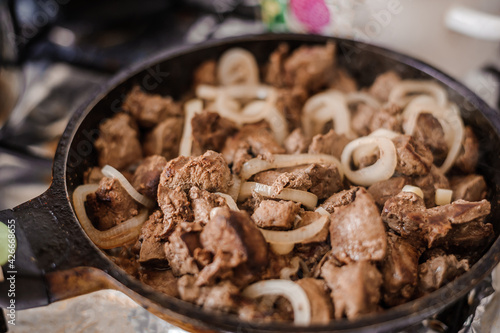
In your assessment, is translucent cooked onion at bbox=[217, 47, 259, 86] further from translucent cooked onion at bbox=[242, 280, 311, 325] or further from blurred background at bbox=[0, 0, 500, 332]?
translucent cooked onion at bbox=[242, 280, 311, 325]

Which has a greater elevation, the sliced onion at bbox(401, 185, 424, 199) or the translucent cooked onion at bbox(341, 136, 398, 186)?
the translucent cooked onion at bbox(341, 136, 398, 186)

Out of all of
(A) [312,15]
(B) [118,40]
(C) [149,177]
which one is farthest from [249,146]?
(B) [118,40]

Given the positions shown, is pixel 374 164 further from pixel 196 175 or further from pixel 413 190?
pixel 196 175

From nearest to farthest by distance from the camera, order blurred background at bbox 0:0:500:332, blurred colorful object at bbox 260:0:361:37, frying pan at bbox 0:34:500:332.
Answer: frying pan at bbox 0:34:500:332, blurred background at bbox 0:0:500:332, blurred colorful object at bbox 260:0:361:37

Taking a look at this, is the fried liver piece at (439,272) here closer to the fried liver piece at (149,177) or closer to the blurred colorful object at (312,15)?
the fried liver piece at (149,177)

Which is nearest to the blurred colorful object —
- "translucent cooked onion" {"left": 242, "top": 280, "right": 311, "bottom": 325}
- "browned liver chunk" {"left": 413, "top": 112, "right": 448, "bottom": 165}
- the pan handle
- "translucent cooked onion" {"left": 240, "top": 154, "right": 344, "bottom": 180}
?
"browned liver chunk" {"left": 413, "top": 112, "right": 448, "bottom": 165}
